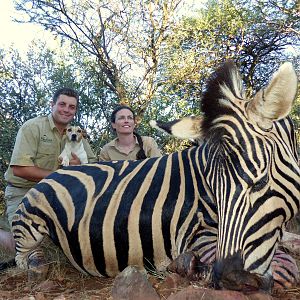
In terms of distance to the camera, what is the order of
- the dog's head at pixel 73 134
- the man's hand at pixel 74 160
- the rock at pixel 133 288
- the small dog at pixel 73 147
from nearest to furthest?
the rock at pixel 133 288 → the small dog at pixel 73 147 → the man's hand at pixel 74 160 → the dog's head at pixel 73 134

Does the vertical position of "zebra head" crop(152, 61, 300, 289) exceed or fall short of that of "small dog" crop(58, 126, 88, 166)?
it falls short

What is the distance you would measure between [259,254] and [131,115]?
3.45 m

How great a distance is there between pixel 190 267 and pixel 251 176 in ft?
2.39

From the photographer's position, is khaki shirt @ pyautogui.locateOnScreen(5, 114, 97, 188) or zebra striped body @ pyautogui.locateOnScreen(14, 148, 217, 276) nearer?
zebra striped body @ pyautogui.locateOnScreen(14, 148, 217, 276)

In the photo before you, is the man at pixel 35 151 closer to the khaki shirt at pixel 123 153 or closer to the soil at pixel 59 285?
the khaki shirt at pixel 123 153

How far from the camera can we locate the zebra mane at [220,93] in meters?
2.11

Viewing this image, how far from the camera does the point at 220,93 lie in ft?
7.06

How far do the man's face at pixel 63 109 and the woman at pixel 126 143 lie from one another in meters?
0.58

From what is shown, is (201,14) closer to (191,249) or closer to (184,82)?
(184,82)

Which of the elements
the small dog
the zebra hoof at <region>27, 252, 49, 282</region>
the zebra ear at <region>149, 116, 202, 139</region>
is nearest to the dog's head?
the small dog

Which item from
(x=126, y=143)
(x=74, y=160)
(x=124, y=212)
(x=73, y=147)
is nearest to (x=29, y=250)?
(x=124, y=212)

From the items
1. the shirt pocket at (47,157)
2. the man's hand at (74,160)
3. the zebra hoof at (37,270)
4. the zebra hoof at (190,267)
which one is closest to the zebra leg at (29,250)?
the zebra hoof at (37,270)

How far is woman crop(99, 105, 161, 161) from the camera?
5121 millimetres

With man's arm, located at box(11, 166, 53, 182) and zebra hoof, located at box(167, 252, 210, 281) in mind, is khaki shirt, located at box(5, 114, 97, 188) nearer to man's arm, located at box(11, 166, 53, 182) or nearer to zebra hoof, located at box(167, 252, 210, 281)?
man's arm, located at box(11, 166, 53, 182)
